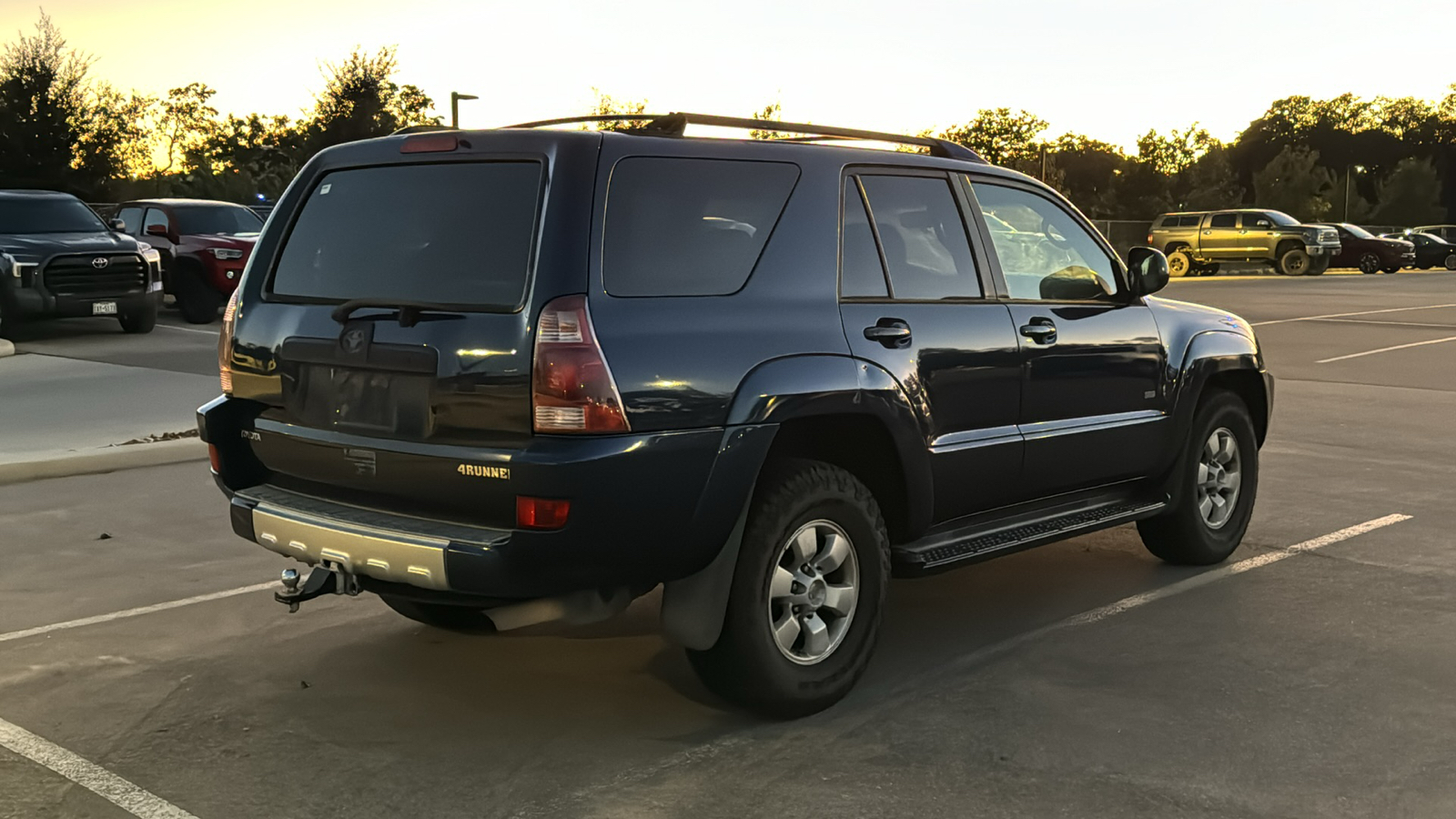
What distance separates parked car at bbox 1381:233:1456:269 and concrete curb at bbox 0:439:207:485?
162ft

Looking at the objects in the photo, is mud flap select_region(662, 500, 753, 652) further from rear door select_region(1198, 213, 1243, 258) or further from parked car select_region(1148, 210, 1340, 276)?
rear door select_region(1198, 213, 1243, 258)

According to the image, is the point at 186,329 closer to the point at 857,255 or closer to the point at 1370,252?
the point at 857,255

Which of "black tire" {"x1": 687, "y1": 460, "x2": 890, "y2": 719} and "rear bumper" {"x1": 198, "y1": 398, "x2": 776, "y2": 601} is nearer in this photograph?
"rear bumper" {"x1": 198, "y1": 398, "x2": 776, "y2": 601}

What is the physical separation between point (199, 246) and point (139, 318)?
2501mm

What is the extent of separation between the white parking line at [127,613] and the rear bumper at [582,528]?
173 cm

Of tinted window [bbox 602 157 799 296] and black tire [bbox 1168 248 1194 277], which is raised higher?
tinted window [bbox 602 157 799 296]

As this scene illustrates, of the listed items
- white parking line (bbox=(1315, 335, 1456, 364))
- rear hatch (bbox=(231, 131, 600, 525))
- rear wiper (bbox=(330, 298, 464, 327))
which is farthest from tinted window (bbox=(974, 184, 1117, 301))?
white parking line (bbox=(1315, 335, 1456, 364))

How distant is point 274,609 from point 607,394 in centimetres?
258

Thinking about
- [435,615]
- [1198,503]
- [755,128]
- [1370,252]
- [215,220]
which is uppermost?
[755,128]

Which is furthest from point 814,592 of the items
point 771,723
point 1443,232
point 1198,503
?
point 1443,232

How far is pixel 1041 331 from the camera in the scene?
553 centimetres

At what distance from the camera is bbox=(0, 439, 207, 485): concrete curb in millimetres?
8875

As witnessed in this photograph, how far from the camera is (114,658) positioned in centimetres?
526

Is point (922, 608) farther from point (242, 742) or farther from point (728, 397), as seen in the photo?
point (242, 742)
